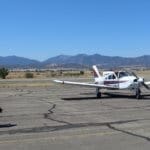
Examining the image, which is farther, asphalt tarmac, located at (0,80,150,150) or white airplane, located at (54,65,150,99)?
white airplane, located at (54,65,150,99)

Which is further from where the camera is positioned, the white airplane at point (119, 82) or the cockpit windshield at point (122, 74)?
the cockpit windshield at point (122, 74)

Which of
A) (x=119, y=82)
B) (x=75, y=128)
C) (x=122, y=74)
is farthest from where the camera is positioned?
(x=122, y=74)

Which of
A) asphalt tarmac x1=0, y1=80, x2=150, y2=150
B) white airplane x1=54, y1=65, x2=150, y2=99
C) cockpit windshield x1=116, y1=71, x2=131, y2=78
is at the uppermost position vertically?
cockpit windshield x1=116, y1=71, x2=131, y2=78

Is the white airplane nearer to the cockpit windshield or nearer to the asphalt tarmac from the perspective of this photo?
the cockpit windshield

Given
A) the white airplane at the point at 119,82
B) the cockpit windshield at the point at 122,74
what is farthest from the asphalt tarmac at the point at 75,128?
the cockpit windshield at the point at 122,74

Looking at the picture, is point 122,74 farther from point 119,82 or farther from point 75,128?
point 75,128

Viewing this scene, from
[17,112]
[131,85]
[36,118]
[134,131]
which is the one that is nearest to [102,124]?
[134,131]

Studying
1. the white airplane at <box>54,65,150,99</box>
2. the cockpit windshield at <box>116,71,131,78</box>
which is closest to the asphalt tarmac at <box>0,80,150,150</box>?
the white airplane at <box>54,65,150,99</box>

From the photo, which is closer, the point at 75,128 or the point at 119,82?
the point at 75,128

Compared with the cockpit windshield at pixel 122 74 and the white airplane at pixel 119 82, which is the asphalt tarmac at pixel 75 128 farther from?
the cockpit windshield at pixel 122 74

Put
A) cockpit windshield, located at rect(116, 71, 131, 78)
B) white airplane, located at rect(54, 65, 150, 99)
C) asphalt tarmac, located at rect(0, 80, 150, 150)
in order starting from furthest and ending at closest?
cockpit windshield, located at rect(116, 71, 131, 78)
white airplane, located at rect(54, 65, 150, 99)
asphalt tarmac, located at rect(0, 80, 150, 150)

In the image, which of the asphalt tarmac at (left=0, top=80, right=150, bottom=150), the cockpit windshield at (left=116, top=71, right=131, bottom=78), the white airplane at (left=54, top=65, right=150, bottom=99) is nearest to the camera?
the asphalt tarmac at (left=0, top=80, right=150, bottom=150)

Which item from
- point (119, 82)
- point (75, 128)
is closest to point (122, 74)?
point (119, 82)

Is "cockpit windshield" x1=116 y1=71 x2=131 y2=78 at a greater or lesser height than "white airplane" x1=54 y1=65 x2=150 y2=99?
greater
